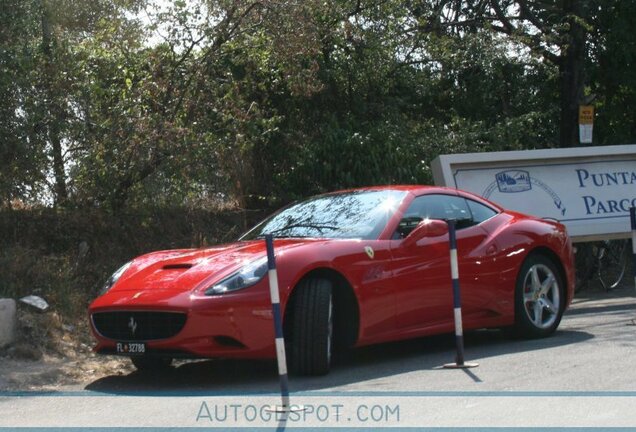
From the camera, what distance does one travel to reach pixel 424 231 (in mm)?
8398

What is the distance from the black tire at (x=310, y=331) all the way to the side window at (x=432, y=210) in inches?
45.5

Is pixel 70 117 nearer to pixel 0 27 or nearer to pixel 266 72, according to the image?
pixel 0 27

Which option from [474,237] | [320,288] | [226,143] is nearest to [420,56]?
[226,143]

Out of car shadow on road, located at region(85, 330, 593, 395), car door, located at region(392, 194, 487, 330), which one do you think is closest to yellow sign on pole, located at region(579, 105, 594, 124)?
car shadow on road, located at region(85, 330, 593, 395)

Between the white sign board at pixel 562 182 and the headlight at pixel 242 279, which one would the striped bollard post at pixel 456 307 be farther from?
the white sign board at pixel 562 182

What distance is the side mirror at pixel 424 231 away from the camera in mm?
8352

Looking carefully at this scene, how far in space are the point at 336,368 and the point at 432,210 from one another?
5.86 feet

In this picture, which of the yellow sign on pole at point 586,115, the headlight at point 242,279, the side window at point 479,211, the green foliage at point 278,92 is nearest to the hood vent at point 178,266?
the headlight at point 242,279

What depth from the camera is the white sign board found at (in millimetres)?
12758

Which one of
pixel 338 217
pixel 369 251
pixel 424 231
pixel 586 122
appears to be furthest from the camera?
pixel 586 122

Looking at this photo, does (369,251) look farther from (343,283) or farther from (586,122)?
(586,122)

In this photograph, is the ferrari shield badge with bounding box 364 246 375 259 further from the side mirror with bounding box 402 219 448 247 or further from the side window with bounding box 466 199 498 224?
the side window with bounding box 466 199 498 224

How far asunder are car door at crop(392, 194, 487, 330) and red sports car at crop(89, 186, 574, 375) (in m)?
0.01

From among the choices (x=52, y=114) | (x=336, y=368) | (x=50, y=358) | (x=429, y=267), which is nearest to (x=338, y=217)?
(x=429, y=267)
